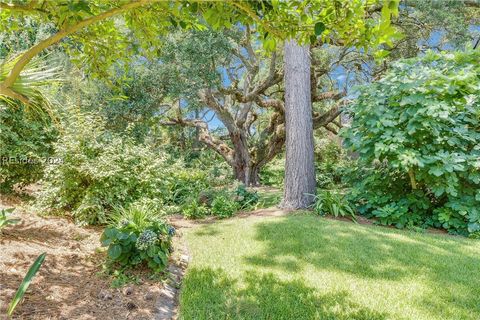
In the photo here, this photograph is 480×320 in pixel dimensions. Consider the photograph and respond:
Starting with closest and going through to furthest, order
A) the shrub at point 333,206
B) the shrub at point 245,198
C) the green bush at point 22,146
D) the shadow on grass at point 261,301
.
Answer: the shadow on grass at point 261,301 → the green bush at point 22,146 → the shrub at point 333,206 → the shrub at point 245,198

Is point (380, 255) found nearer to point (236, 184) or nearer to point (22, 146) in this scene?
point (236, 184)

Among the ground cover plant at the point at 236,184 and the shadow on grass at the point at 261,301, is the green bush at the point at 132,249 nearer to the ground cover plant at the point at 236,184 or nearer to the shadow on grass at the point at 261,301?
the ground cover plant at the point at 236,184

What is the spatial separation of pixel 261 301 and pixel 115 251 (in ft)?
4.58

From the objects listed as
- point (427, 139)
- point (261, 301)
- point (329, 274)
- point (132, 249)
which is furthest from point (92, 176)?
point (427, 139)

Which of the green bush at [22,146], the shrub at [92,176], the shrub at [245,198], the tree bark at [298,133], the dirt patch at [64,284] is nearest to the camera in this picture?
the dirt patch at [64,284]

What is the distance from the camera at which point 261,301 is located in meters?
2.57

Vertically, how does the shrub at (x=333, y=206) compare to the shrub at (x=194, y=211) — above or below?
above

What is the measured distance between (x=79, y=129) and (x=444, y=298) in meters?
4.88

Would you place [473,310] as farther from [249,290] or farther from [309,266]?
[249,290]

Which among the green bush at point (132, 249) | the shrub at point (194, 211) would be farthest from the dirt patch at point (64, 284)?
the shrub at point (194, 211)

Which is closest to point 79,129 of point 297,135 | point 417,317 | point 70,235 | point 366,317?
point 70,235

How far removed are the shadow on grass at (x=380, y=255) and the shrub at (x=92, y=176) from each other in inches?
77.1

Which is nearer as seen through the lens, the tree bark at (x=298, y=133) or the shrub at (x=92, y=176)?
the shrub at (x=92, y=176)

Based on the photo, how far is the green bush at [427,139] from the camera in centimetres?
493
